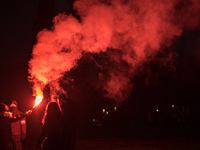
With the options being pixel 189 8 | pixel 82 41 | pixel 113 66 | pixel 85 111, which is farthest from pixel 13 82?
pixel 189 8

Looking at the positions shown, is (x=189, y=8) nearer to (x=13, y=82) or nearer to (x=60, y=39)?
(x=60, y=39)

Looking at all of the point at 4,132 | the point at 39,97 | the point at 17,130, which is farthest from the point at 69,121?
the point at 17,130

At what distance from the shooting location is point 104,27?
7.46 metres

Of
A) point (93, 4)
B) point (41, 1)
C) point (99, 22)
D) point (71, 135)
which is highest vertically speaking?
point (41, 1)

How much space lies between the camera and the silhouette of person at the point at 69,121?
11.3ft

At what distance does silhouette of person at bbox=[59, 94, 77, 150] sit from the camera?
11.3 ft

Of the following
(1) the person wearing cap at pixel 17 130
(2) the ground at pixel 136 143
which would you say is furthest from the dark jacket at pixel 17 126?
(2) the ground at pixel 136 143

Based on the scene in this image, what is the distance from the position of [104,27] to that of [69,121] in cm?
461

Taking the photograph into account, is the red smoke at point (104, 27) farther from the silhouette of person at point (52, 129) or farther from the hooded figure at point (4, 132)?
the silhouette of person at point (52, 129)

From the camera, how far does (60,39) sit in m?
7.18

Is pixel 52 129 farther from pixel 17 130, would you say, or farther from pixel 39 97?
pixel 17 130

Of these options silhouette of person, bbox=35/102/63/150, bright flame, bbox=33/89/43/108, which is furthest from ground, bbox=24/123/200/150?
silhouette of person, bbox=35/102/63/150

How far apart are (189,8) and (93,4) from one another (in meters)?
3.20

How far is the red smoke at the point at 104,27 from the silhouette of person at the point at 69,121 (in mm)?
3299
